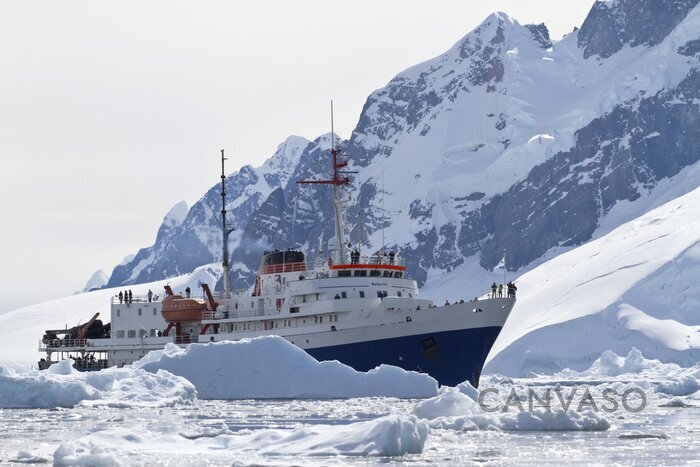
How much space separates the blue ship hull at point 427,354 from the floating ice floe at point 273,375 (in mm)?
7483

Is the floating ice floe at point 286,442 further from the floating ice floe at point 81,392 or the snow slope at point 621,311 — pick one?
the snow slope at point 621,311

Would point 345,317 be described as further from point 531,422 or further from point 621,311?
point 621,311

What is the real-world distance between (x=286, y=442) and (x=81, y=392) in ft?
63.2

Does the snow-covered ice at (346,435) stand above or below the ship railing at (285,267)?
below

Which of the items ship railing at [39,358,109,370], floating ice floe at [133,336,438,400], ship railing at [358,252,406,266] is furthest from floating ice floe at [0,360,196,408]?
ship railing at [39,358,109,370]

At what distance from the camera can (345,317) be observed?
63.2 metres

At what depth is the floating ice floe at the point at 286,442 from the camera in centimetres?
3073

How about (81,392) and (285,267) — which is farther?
(285,267)

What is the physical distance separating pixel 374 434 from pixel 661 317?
335 ft

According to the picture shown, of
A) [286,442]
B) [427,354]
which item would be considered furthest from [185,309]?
[286,442]

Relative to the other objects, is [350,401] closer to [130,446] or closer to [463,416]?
[463,416]

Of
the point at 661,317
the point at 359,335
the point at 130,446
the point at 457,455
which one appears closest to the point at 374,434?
the point at 457,455

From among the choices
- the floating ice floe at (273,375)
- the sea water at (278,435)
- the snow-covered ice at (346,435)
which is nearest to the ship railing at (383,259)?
the floating ice floe at (273,375)

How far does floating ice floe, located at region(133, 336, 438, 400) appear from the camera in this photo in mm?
53156
